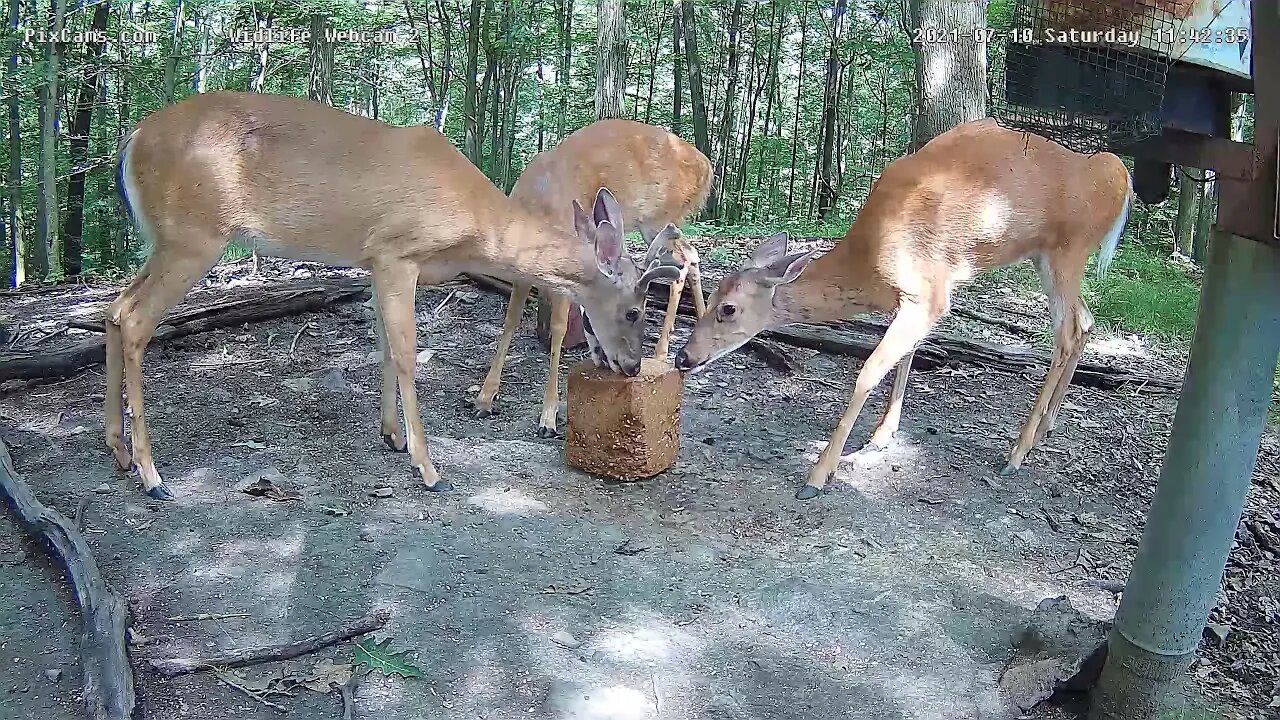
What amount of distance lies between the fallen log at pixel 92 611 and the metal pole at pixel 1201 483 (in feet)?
9.64

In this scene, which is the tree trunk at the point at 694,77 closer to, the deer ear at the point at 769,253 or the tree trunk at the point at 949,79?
the tree trunk at the point at 949,79

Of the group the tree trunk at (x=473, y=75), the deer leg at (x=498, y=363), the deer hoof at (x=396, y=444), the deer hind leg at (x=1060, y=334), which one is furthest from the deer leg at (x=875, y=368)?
the tree trunk at (x=473, y=75)

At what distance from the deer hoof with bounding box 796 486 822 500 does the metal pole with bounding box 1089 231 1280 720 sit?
1713 millimetres

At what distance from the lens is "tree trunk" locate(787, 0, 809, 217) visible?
725 inches

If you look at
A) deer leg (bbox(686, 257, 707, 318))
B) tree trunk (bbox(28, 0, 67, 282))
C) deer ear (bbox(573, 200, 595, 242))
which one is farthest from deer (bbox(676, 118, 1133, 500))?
tree trunk (bbox(28, 0, 67, 282))

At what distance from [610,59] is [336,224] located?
295cm

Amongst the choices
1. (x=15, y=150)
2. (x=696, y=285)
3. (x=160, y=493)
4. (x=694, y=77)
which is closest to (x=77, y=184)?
(x=15, y=150)

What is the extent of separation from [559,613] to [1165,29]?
258 centimetres

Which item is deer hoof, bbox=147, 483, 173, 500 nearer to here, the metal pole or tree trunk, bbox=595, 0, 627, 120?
the metal pole

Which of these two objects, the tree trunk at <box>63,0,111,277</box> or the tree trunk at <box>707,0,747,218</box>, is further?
the tree trunk at <box>707,0,747,218</box>

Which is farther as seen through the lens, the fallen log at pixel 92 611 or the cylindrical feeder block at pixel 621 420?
the cylindrical feeder block at pixel 621 420

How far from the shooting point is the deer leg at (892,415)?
5266mm

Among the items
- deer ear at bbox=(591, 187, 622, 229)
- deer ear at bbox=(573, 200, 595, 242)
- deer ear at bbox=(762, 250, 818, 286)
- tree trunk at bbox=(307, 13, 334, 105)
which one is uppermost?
tree trunk at bbox=(307, 13, 334, 105)

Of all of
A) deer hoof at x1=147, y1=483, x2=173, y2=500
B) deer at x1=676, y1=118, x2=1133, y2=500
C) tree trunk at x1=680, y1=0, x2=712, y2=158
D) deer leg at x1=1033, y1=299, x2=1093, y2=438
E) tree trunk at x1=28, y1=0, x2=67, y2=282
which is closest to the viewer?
deer hoof at x1=147, y1=483, x2=173, y2=500
